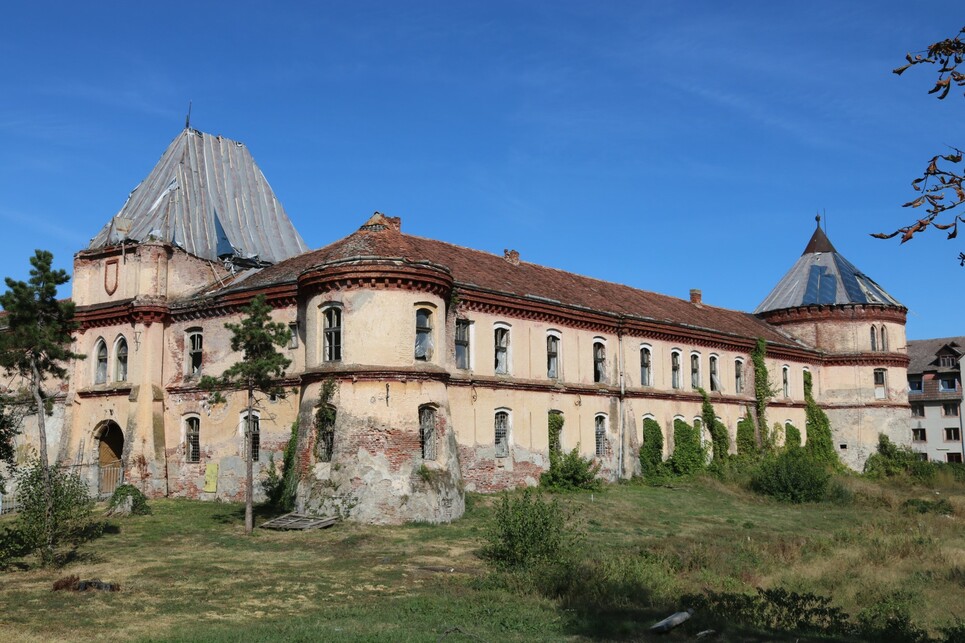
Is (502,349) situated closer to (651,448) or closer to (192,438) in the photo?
(651,448)

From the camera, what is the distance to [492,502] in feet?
87.0

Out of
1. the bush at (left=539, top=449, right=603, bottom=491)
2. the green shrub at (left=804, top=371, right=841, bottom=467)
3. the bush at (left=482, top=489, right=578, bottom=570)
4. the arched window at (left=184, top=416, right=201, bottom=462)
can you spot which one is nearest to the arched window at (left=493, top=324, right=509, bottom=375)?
the bush at (left=539, top=449, right=603, bottom=491)

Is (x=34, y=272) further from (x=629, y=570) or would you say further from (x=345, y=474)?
(x=629, y=570)

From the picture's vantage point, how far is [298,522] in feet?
73.8

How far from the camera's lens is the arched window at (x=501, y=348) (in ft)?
97.2

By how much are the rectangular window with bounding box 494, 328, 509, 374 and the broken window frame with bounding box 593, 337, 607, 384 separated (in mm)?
4844

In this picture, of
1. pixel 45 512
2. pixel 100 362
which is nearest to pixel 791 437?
pixel 100 362

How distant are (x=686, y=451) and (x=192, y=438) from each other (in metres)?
19.3

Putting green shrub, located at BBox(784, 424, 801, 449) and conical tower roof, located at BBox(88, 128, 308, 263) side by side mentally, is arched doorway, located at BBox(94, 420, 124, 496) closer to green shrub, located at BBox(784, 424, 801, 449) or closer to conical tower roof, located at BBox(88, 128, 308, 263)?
conical tower roof, located at BBox(88, 128, 308, 263)

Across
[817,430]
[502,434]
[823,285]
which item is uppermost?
[823,285]

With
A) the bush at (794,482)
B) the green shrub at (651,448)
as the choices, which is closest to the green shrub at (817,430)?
the bush at (794,482)

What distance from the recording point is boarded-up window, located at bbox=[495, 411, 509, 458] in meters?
28.9

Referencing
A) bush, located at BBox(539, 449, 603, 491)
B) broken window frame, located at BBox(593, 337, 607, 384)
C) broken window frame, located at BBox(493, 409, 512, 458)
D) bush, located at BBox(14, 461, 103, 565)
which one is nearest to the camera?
bush, located at BBox(14, 461, 103, 565)

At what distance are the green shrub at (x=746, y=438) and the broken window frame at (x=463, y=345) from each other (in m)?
16.9
